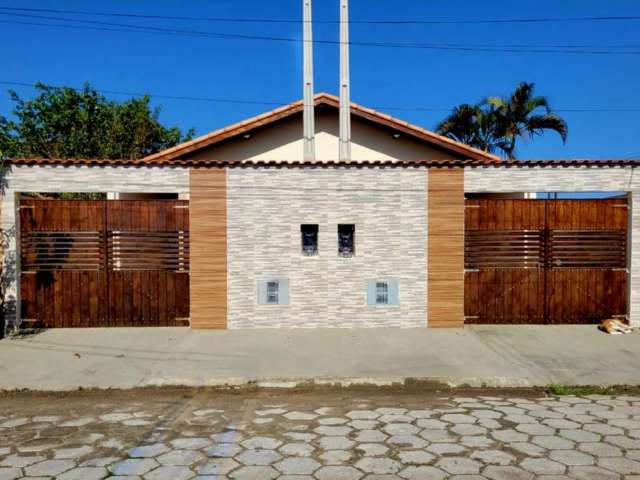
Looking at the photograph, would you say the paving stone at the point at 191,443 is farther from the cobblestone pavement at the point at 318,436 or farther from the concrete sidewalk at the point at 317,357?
the concrete sidewalk at the point at 317,357

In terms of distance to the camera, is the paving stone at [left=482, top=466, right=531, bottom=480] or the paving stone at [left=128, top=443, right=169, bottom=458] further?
the paving stone at [left=128, top=443, right=169, bottom=458]

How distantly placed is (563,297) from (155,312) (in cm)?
825

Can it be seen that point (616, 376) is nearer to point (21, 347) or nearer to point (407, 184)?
point (407, 184)

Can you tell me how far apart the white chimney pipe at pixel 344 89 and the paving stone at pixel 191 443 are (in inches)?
328

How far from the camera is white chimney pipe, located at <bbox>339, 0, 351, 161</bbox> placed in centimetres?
1140

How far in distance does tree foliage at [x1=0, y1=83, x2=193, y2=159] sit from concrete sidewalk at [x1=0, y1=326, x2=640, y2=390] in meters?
20.7

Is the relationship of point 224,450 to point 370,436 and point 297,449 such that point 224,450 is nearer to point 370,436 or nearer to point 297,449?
point 297,449

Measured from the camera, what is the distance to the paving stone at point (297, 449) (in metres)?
3.80

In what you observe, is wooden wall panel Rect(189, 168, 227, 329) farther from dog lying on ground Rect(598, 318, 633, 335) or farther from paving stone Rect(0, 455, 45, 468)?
dog lying on ground Rect(598, 318, 633, 335)

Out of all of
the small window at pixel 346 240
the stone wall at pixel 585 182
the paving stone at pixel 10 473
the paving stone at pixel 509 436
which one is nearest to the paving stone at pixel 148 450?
the paving stone at pixel 10 473

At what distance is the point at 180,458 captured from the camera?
3725mm

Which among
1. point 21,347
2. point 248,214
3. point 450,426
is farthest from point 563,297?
point 21,347

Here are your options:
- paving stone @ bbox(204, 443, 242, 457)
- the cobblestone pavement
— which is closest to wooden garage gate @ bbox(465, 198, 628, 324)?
the cobblestone pavement

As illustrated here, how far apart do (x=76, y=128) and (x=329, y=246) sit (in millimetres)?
23832
